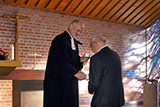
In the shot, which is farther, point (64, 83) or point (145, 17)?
point (145, 17)

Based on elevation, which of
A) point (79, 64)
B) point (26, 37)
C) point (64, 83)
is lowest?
point (64, 83)

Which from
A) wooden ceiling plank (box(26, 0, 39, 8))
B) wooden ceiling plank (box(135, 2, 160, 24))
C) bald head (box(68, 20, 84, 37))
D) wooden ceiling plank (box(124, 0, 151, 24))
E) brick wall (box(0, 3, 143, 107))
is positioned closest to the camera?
bald head (box(68, 20, 84, 37))

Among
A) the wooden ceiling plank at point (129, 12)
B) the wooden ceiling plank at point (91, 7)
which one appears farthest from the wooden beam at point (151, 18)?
the wooden ceiling plank at point (91, 7)

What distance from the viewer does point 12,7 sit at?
6648 mm

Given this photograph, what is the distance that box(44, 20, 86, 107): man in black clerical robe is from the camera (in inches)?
132

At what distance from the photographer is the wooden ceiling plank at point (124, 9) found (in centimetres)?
767

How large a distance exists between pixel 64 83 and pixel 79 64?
452 mm

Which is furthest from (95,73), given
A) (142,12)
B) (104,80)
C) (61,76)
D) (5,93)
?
(142,12)

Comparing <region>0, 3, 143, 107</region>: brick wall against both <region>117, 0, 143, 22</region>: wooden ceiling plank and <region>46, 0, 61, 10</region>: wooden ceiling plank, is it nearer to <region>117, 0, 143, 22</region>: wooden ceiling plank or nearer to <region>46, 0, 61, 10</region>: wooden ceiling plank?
<region>46, 0, 61, 10</region>: wooden ceiling plank

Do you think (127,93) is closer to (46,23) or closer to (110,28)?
(110,28)

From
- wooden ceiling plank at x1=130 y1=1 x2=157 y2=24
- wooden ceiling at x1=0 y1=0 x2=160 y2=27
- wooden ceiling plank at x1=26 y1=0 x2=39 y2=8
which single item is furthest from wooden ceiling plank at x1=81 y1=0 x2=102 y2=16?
wooden ceiling plank at x1=130 y1=1 x2=157 y2=24

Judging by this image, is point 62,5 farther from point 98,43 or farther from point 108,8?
point 98,43

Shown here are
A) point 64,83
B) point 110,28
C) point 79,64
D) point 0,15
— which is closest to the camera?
point 64,83

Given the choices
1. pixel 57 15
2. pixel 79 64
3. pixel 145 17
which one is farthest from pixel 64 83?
pixel 145 17
